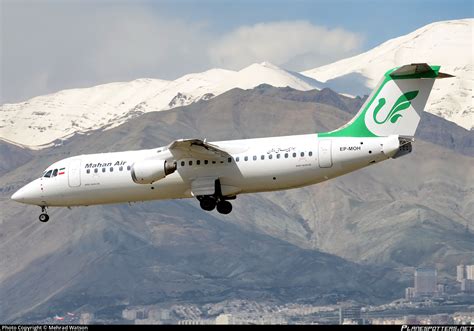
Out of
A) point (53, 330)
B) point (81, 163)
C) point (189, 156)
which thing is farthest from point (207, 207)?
point (53, 330)

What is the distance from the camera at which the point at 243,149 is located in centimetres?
5791

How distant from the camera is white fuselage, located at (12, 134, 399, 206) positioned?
55.6 meters

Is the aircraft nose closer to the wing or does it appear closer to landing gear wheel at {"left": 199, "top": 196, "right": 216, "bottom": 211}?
the wing

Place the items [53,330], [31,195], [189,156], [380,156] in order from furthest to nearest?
[31,195] < [189,156] < [380,156] < [53,330]

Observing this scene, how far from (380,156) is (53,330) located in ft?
81.7

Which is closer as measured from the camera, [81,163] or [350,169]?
[350,169]

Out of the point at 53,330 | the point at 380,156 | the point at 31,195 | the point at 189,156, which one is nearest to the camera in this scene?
the point at 53,330

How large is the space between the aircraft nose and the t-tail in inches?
620

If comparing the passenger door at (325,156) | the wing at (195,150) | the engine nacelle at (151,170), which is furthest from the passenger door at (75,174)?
the passenger door at (325,156)

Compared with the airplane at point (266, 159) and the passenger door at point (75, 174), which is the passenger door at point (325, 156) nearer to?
the airplane at point (266, 159)

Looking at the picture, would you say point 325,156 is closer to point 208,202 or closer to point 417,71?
point 417,71

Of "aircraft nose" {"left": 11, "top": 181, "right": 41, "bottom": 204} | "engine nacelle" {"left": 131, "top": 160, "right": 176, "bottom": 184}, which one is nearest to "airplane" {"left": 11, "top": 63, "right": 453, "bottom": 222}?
"engine nacelle" {"left": 131, "top": 160, "right": 176, "bottom": 184}

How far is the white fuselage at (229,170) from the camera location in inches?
2190

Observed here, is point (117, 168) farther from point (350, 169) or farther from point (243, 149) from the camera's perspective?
point (350, 169)
